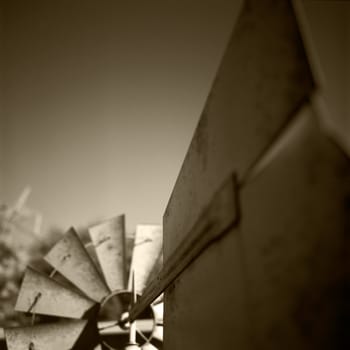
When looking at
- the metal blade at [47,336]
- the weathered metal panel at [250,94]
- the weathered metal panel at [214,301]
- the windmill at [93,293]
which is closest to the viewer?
the weathered metal panel at [250,94]

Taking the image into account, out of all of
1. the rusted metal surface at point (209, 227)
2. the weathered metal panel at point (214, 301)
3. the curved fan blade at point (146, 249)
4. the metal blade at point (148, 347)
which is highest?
the curved fan blade at point (146, 249)

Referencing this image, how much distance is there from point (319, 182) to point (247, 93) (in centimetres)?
27

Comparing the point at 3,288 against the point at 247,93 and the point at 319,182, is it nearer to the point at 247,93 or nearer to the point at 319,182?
the point at 247,93

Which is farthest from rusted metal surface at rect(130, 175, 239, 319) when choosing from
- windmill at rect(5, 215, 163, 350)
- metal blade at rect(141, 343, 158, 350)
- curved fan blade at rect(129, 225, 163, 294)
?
curved fan blade at rect(129, 225, 163, 294)

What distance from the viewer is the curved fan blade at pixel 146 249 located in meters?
2.16

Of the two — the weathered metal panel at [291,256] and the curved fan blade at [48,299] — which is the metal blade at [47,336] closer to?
the curved fan blade at [48,299]

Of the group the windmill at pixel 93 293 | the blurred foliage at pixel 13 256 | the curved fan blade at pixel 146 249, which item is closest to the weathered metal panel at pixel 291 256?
the windmill at pixel 93 293

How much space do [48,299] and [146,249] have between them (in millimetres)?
575

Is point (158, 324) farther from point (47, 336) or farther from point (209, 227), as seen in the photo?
point (209, 227)

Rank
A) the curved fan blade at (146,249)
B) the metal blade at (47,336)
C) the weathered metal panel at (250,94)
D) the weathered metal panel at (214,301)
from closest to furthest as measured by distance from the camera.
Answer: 1. the weathered metal panel at (250,94)
2. the weathered metal panel at (214,301)
3. the metal blade at (47,336)
4. the curved fan blade at (146,249)

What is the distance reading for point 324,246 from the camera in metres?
0.47

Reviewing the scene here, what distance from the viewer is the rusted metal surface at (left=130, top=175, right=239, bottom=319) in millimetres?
724

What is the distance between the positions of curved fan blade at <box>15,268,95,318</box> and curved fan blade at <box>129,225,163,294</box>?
31 cm

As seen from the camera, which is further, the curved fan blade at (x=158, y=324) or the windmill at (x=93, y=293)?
the curved fan blade at (x=158, y=324)
